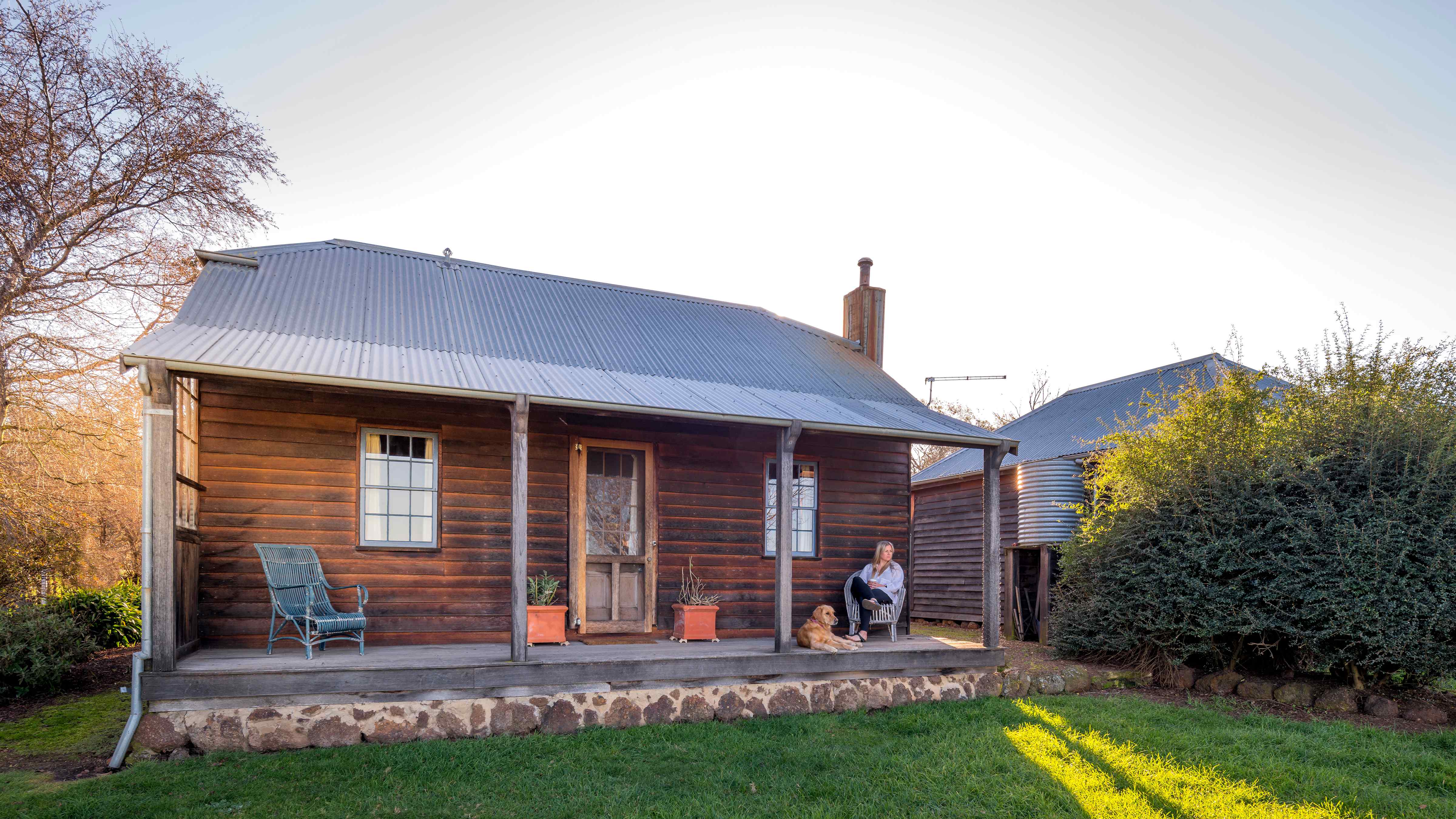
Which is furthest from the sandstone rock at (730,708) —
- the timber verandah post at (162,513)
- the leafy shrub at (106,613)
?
the leafy shrub at (106,613)

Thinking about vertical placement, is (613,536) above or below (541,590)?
above

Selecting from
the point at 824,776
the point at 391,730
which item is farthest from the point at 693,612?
the point at 391,730

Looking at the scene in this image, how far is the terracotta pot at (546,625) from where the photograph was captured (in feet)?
24.3

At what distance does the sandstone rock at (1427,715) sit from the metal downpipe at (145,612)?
10322mm

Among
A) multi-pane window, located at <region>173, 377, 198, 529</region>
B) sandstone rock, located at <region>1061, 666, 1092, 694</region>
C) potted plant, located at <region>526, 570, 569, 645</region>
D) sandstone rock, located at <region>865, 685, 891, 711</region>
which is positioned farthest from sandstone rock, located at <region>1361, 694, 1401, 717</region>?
multi-pane window, located at <region>173, 377, 198, 529</region>

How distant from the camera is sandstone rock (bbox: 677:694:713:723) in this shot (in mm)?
6820

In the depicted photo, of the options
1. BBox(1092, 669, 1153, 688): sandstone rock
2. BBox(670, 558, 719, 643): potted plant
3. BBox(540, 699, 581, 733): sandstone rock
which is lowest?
BBox(1092, 669, 1153, 688): sandstone rock

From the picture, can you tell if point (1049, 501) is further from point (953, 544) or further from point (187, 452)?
point (187, 452)

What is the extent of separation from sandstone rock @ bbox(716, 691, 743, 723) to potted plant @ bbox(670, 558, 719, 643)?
1192 mm

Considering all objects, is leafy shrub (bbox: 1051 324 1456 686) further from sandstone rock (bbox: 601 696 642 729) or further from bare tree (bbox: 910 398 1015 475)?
bare tree (bbox: 910 398 1015 475)

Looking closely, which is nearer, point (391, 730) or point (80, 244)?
point (391, 730)

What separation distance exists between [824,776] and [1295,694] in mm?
5510

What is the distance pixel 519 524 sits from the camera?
247 inches

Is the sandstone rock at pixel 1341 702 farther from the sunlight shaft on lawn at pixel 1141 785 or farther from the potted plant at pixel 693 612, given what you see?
the potted plant at pixel 693 612
